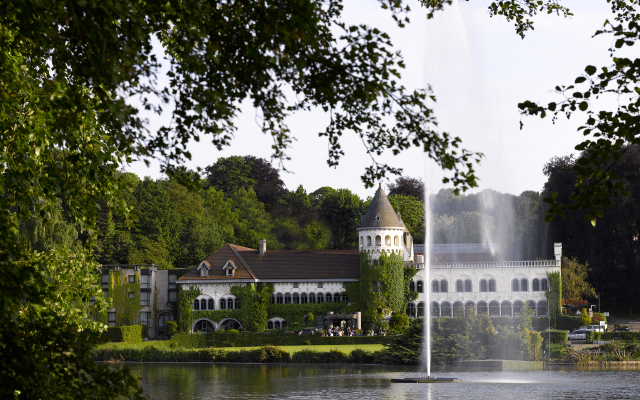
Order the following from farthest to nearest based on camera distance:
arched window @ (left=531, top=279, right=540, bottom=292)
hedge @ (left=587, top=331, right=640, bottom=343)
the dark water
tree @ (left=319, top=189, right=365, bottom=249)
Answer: tree @ (left=319, top=189, right=365, bottom=249)
arched window @ (left=531, top=279, right=540, bottom=292)
hedge @ (left=587, top=331, right=640, bottom=343)
the dark water

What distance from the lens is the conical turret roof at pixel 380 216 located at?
49031 millimetres

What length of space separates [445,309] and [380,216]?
7922 millimetres

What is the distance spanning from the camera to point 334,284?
162ft

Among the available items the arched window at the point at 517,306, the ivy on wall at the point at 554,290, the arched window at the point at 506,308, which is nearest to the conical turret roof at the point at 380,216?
the arched window at the point at 506,308

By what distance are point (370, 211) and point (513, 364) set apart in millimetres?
19299

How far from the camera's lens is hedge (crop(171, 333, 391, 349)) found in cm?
4138

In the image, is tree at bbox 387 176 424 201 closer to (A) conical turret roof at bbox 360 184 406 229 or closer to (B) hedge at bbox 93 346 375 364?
(A) conical turret roof at bbox 360 184 406 229

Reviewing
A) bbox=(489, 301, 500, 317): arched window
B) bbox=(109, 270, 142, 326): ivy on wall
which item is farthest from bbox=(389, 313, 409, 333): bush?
bbox=(109, 270, 142, 326): ivy on wall

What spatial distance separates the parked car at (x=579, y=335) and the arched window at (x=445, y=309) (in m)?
9.75

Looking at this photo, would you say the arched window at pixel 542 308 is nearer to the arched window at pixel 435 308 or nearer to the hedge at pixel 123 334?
the arched window at pixel 435 308

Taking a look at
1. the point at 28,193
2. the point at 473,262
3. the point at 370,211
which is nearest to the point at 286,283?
the point at 370,211

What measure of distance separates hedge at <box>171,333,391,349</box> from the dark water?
7.47 metres

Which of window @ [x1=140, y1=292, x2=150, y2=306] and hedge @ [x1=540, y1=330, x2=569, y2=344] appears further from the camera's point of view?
window @ [x1=140, y1=292, x2=150, y2=306]

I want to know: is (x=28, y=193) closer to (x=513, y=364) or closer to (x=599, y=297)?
(x=513, y=364)
